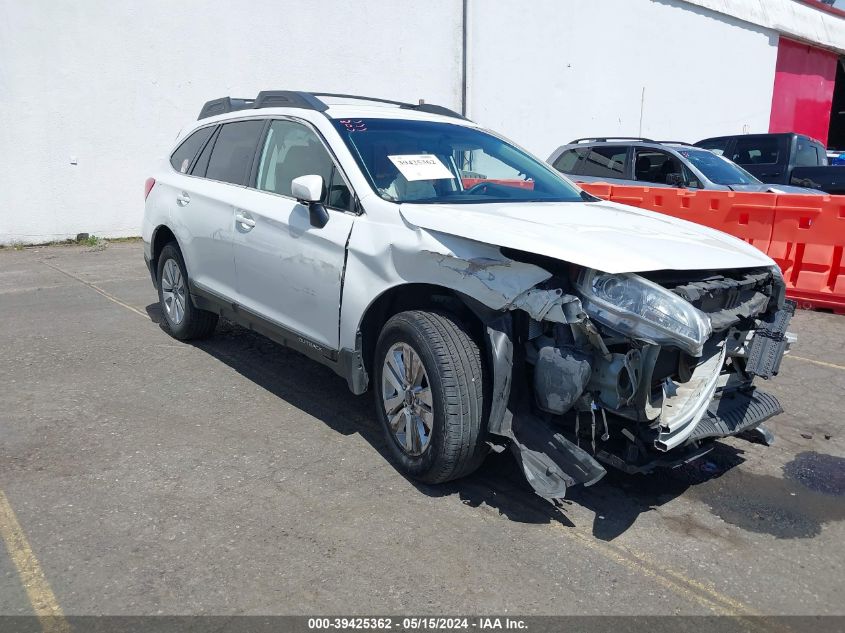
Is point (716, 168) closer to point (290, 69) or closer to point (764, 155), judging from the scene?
point (764, 155)

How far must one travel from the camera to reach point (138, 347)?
19.4ft

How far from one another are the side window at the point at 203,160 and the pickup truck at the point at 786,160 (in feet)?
31.4

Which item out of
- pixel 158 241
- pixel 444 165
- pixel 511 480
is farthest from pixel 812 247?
pixel 158 241

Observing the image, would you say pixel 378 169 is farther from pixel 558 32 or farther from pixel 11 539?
pixel 558 32

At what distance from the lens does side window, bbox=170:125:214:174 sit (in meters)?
5.70

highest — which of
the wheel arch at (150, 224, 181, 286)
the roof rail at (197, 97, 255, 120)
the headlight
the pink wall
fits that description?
the pink wall

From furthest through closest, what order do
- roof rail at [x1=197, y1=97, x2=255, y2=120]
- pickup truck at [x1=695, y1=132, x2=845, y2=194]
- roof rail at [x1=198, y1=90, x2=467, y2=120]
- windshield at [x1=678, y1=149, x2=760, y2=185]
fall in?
pickup truck at [x1=695, y1=132, x2=845, y2=194]
windshield at [x1=678, y1=149, x2=760, y2=185]
roof rail at [x1=197, y1=97, x2=255, y2=120]
roof rail at [x1=198, y1=90, x2=467, y2=120]

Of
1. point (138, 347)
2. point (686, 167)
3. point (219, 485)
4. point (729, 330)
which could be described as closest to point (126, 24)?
point (138, 347)

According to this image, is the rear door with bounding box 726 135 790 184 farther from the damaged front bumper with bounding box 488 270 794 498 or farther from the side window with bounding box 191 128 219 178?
the side window with bounding box 191 128 219 178

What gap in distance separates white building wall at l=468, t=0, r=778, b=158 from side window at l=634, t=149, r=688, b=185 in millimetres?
6484

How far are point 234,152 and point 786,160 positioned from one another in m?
10.4

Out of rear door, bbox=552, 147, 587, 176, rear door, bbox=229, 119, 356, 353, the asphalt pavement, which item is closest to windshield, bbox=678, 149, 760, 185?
rear door, bbox=552, 147, 587, 176

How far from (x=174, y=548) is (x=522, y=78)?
15792 millimetres

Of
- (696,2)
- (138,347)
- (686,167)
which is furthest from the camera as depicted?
(696,2)
